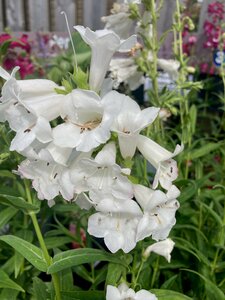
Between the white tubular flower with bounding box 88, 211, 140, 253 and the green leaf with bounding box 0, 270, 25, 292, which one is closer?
the white tubular flower with bounding box 88, 211, 140, 253

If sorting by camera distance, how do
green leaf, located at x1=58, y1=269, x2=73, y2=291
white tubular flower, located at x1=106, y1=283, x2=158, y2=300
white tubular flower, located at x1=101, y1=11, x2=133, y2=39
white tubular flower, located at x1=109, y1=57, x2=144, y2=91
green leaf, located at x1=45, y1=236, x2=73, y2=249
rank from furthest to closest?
white tubular flower, located at x1=109, y1=57, x2=144, y2=91 → white tubular flower, located at x1=101, y1=11, x2=133, y2=39 → green leaf, located at x1=45, y1=236, x2=73, y2=249 → green leaf, located at x1=58, y1=269, x2=73, y2=291 → white tubular flower, located at x1=106, y1=283, x2=158, y2=300


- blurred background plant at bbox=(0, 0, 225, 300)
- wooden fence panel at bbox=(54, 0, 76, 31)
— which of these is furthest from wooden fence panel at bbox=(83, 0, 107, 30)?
blurred background plant at bbox=(0, 0, 225, 300)

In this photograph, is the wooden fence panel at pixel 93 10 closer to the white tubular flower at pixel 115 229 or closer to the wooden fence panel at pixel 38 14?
the wooden fence panel at pixel 38 14

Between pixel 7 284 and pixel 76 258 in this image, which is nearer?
pixel 76 258

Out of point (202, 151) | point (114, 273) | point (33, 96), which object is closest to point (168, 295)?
point (114, 273)

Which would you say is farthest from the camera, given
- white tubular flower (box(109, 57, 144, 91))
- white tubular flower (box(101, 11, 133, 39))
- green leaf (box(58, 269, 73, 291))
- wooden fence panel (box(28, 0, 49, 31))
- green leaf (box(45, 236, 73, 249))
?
wooden fence panel (box(28, 0, 49, 31))

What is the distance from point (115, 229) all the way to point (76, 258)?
95 mm

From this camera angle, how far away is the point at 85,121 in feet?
2.13

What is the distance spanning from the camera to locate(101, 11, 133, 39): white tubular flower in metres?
1.17

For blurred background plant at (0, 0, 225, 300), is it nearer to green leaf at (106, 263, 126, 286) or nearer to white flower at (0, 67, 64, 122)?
green leaf at (106, 263, 126, 286)

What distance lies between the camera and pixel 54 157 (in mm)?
636

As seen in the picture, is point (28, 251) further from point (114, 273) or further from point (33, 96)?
point (33, 96)

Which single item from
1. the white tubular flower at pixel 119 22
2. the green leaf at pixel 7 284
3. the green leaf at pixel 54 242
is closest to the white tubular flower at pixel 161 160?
the green leaf at pixel 7 284

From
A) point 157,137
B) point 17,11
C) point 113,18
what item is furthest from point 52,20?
point 157,137
